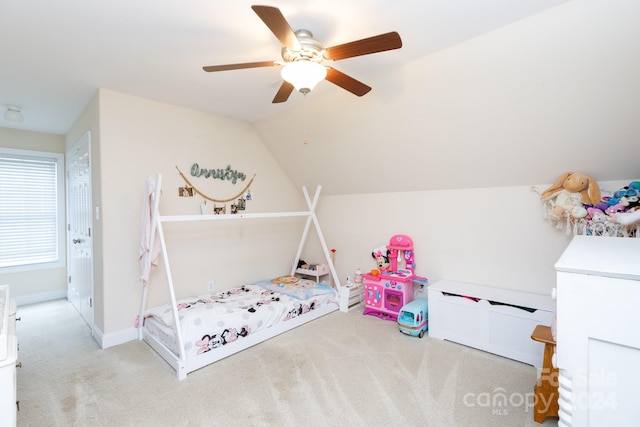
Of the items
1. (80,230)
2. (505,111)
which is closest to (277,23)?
(505,111)

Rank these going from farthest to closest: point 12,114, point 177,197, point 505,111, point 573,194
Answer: point 177,197 < point 12,114 < point 573,194 < point 505,111

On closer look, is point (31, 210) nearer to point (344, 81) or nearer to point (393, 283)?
point (344, 81)

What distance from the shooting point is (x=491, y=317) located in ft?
8.39

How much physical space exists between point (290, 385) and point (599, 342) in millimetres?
1845

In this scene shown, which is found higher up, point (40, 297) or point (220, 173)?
point (220, 173)

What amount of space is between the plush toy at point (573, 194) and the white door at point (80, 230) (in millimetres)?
4426

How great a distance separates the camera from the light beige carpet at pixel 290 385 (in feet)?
6.05

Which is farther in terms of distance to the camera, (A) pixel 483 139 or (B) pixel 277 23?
(A) pixel 483 139

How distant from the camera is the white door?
10.5 feet

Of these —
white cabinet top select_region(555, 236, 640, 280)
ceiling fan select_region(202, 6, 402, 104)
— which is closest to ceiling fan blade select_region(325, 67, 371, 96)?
ceiling fan select_region(202, 6, 402, 104)

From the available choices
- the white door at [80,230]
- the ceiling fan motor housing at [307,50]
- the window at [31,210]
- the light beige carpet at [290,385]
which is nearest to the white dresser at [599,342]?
the light beige carpet at [290,385]

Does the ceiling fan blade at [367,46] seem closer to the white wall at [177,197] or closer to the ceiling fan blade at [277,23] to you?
the ceiling fan blade at [277,23]

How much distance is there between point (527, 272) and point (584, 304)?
6.89 feet

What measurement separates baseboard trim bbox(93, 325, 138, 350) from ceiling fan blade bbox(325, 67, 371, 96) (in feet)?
9.86
